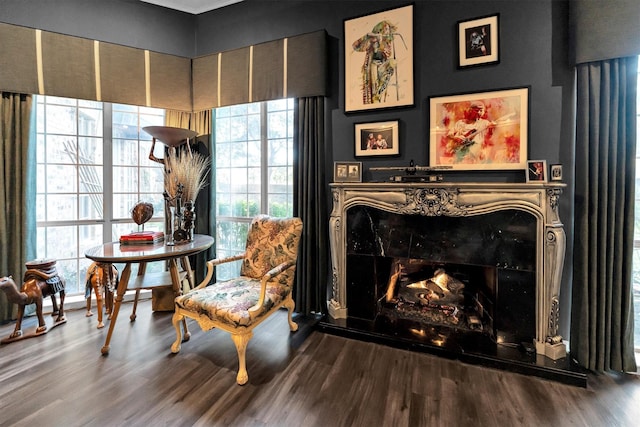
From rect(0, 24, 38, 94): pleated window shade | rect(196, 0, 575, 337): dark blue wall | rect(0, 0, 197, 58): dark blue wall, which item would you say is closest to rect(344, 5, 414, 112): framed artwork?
rect(196, 0, 575, 337): dark blue wall

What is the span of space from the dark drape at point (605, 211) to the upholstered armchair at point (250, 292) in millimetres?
2046

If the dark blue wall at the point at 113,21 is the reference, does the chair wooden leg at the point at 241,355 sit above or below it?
below

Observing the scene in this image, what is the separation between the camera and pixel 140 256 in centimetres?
196

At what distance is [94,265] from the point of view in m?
2.59

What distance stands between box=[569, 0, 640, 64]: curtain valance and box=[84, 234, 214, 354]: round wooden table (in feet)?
9.98

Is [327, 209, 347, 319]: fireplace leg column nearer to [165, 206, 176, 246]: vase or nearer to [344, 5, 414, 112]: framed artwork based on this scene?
[344, 5, 414, 112]: framed artwork

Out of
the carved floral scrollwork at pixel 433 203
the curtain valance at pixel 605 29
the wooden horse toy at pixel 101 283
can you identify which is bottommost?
the wooden horse toy at pixel 101 283

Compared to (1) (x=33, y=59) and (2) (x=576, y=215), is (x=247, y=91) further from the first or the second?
(2) (x=576, y=215)

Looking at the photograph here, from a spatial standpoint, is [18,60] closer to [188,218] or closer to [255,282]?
[188,218]

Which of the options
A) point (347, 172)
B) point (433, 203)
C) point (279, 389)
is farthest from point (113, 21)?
point (279, 389)

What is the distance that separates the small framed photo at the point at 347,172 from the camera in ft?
→ 8.35

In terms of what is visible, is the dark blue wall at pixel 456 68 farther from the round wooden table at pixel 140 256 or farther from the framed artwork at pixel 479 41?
the round wooden table at pixel 140 256

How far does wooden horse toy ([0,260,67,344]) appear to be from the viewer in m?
2.28

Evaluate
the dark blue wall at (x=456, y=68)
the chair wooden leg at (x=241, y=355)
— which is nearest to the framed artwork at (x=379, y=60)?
the dark blue wall at (x=456, y=68)
